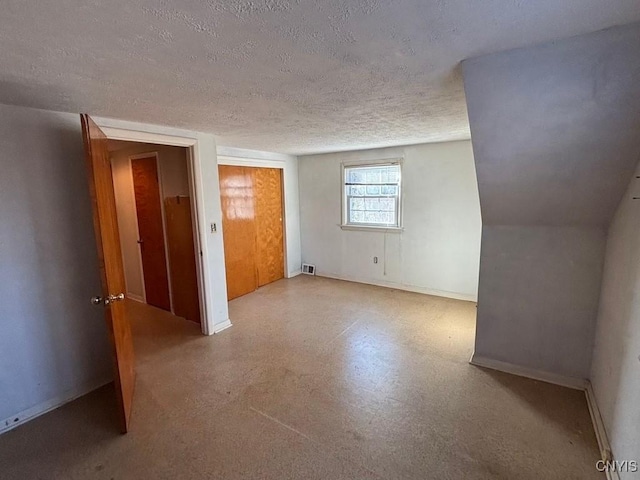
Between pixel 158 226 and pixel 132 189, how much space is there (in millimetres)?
723

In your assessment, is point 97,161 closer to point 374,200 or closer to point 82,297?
point 82,297

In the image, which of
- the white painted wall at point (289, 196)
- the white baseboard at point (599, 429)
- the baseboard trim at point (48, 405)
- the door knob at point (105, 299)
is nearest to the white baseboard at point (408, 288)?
the white painted wall at point (289, 196)

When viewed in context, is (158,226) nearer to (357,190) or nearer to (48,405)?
(48,405)

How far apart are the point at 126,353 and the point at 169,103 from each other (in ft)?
6.00

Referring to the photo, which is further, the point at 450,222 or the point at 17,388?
the point at 450,222

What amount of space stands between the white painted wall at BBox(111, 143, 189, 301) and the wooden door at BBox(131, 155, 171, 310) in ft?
0.35

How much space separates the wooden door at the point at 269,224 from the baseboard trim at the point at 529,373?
334 cm

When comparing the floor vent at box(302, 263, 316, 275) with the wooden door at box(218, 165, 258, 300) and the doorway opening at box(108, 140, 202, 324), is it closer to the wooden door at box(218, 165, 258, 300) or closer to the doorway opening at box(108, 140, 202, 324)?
the wooden door at box(218, 165, 258, 300)

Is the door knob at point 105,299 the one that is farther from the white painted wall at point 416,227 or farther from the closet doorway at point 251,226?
the white painted wall at point 416,227

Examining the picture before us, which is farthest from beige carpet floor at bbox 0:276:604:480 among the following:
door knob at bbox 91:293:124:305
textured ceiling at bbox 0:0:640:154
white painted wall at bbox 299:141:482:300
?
textured ceiling at bbox 0:0:640:154

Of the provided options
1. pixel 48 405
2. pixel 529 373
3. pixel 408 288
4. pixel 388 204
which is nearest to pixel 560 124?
pixel 529 373

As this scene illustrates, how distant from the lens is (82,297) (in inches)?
96.9

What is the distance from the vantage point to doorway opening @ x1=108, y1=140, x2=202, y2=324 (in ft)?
11.7

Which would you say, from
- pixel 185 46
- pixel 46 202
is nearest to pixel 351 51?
pixel 185 46
